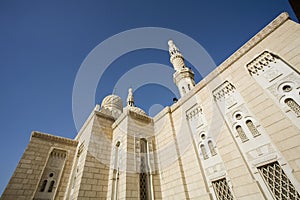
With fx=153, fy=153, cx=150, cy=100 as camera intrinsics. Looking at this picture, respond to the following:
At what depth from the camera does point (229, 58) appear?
6.74 metres

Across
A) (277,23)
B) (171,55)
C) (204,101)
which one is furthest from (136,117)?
(171,55)

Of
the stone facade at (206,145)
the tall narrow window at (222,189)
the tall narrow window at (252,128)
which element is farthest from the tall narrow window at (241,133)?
the tall narrow window at (222,189)

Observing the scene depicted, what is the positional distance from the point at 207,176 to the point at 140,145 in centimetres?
352

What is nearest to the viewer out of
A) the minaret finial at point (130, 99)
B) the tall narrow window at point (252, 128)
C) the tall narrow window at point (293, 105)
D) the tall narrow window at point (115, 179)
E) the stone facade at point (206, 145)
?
the tall narrow window at point (293, 105)

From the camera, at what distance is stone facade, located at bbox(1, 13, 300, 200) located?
464 cm

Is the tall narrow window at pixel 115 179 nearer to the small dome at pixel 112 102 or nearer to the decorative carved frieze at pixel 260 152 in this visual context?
the decorative carved frieze at pixel 260 152

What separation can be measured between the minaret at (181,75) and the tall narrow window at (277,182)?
36.6ft

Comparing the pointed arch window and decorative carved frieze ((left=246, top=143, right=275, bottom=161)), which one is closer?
decorative carved frieze ((left=246, top=143, right=275, bottom=161))

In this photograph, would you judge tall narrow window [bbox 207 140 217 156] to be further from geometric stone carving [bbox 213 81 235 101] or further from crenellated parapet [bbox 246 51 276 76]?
crenellated parapet [bbox 246 51 276 76]

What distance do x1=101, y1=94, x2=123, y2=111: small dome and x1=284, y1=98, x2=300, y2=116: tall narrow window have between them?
38.4ft

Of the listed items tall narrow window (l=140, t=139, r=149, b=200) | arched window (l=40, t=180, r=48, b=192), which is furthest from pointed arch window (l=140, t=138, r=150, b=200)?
arched window (l=40, t=180, r=48, b=192)

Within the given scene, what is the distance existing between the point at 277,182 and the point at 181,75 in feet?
43.0

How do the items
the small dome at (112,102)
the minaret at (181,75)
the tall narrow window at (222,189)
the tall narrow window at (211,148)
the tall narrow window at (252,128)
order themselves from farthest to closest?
1. the minaret at (181,75)
2. the small dome at (112,102)
3. the tall narrow window at (211,148)
4. the tall narrow window at (222,189)
5. the tall narrow window at (252,128)

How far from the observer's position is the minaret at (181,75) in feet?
52.3
